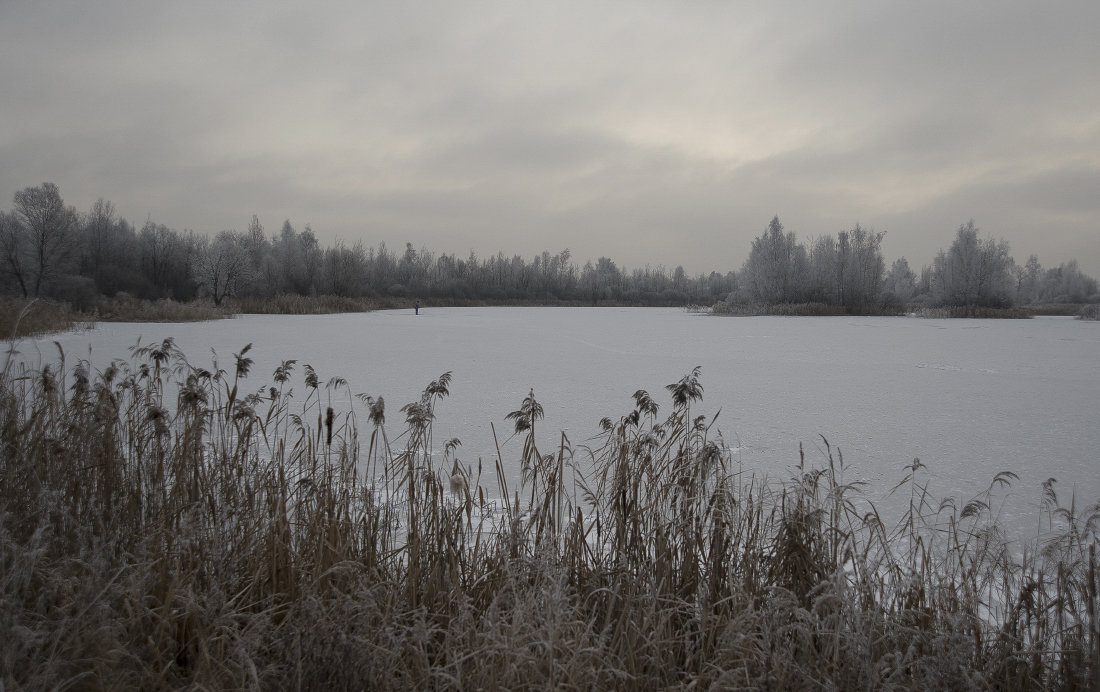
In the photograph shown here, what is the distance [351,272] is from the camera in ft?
177

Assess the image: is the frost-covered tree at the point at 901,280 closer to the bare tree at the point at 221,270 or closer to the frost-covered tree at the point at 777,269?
the frost-covered tree at the point at 777,269

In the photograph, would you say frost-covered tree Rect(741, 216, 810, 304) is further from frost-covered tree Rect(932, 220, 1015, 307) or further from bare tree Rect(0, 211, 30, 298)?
bare tree Rect(0, 211, 30, 298)

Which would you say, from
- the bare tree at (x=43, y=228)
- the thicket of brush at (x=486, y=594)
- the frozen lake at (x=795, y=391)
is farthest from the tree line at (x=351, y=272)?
the thicket of brush at (x=486, y=594)

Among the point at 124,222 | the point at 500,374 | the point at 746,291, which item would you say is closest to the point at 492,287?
the point at 746,291

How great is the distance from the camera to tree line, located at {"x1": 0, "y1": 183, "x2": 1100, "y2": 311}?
31.8 meters

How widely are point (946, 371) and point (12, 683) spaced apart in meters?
11.1

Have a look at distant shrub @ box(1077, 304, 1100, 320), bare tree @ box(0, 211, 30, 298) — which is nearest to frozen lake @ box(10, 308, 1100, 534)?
distant shrub @ box(1077, 304, 1100, 320)

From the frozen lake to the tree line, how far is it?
25.1 meters

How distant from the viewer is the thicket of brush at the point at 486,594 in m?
1.66

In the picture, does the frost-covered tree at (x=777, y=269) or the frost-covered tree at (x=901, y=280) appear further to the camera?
the frost-covered tree at (x=901, y=280)

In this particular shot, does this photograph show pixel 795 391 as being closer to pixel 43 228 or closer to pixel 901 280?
pixel 43 228

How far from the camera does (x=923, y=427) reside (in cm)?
551

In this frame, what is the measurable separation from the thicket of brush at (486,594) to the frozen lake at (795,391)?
4.55ft

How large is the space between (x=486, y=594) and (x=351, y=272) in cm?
5556
